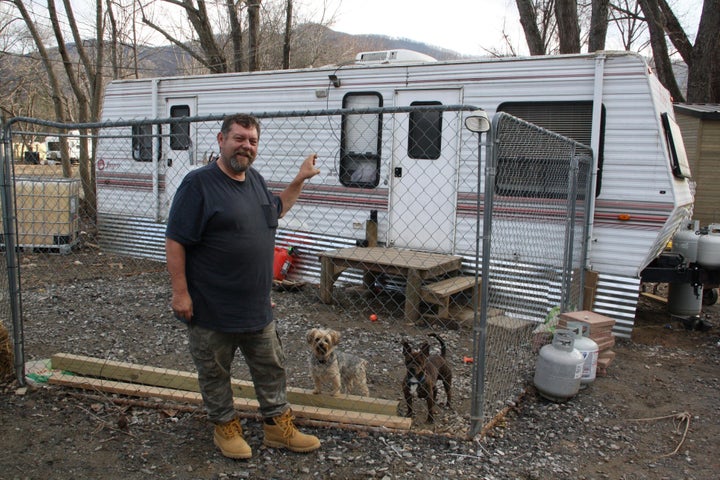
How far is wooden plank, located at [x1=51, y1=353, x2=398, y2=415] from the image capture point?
11.7ft

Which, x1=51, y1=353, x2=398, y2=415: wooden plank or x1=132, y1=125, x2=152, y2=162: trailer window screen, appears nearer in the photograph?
x1=51, y1=353, x2=398, y2=415: wooden plank

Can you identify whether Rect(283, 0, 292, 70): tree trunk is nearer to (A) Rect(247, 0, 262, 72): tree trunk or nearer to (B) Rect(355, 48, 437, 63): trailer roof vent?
(A) Rect(247, 0, 262, 72): tree trunk

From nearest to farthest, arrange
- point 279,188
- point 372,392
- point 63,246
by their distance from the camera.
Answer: point 372,392 < point 279,188 < point 63,246

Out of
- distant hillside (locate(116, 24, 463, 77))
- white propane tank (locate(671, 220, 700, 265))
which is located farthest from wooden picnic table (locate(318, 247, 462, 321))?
distant hillside (locate(116, 24, 463, 77))

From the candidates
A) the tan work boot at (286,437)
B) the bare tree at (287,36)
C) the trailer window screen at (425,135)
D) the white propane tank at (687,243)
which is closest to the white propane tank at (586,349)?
the tan work boot at (286,437)

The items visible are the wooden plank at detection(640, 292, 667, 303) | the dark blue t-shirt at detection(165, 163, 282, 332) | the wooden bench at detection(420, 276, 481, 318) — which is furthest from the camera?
the wooden plank at detection(640, 292, 667, 303)

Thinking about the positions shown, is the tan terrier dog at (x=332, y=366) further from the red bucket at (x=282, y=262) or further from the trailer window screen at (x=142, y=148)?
the trailer window screen at (x=142, y=148)

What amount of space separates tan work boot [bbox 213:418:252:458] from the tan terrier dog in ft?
2.18

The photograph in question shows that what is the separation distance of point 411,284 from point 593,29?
10006 millimetres

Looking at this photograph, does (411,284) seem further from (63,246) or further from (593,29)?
(593,29)

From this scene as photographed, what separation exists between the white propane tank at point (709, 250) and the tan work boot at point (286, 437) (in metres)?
4.91

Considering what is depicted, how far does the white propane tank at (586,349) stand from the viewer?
14.0 ft

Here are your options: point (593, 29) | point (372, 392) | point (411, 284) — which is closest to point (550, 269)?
point (411, 284)

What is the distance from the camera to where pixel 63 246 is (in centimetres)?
917
